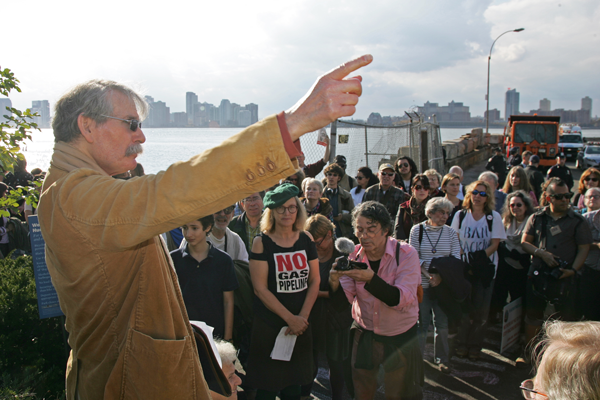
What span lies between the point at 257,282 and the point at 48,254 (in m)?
2.28

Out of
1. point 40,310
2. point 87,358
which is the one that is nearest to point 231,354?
point 87,358

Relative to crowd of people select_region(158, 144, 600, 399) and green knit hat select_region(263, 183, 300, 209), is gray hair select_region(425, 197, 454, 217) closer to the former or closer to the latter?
crowd of people select_region(158, 144, 600, 399)

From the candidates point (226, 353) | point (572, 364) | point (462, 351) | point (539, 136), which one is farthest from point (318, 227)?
point (539, 136)

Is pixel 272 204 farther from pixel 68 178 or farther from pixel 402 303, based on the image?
pixel 68 178

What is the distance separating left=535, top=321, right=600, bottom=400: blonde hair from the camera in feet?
4.78

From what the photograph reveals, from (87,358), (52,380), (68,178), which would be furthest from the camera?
(52,380)

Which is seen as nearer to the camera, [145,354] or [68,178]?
[68,178]

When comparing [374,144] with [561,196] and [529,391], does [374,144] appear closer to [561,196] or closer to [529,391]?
[561,196]

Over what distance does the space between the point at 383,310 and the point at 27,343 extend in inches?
117

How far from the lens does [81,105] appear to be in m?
1.35

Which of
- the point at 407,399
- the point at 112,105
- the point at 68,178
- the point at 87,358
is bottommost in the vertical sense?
the point at 407,399

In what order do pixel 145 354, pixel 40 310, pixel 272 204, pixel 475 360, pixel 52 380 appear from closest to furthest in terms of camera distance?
pixel 145 354, pixel 52 380, pixel 40 310, pixel 272 204, pixel 475 360

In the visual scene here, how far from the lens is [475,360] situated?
15.9 ft

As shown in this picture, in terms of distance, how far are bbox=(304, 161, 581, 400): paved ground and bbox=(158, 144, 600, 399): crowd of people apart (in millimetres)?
131
